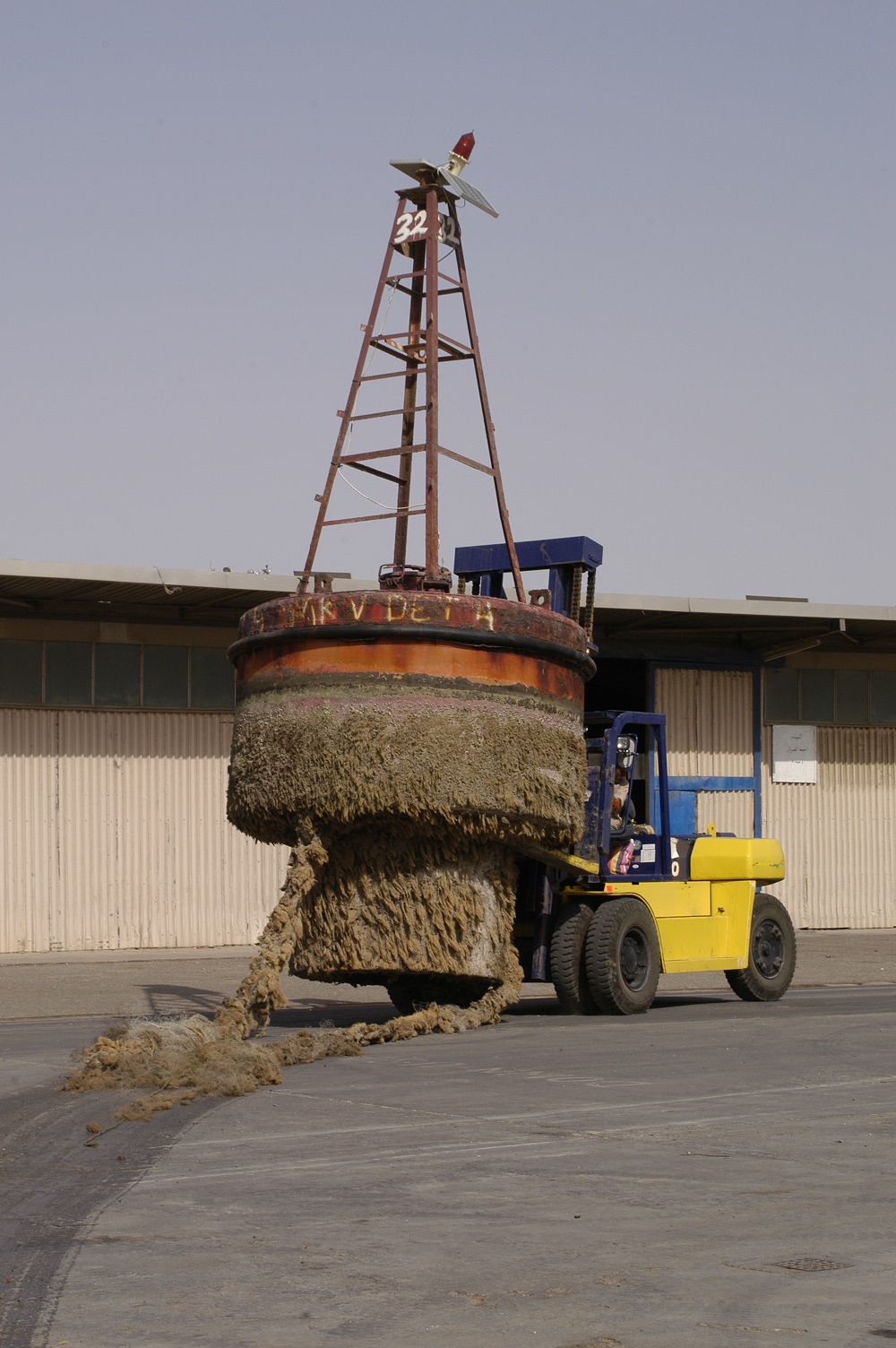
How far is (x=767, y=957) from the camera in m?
16.9

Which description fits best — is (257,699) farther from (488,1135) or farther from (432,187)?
(488,1135)

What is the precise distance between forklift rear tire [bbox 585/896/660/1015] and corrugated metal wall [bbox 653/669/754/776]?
12.7 metres

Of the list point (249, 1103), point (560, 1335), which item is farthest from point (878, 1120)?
point (560, 1335)

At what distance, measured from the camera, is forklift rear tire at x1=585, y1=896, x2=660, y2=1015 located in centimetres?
1441

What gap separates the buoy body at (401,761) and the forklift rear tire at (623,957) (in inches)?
53.9

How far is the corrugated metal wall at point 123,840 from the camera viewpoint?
23031mm

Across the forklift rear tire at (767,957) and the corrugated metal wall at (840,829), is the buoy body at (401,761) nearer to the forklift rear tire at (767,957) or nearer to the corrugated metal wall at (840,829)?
the forklift rear tire at (767,957)

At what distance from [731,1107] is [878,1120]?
825 millimetres

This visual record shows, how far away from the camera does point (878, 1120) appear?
876 cm

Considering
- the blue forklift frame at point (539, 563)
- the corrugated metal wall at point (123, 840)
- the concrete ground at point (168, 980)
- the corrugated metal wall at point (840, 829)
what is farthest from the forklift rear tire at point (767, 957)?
the corrugated metal wall at point (840, 829)

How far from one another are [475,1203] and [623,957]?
8.25 meters

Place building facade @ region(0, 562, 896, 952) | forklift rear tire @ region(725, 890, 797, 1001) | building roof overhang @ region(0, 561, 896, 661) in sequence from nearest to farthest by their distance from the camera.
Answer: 1. forklift rear tire @ region(725, 890, 797, 1001)
2. building roof overhang @ region(0, 561, 896, 661)
3. building facade @ region(0, 562, 896, 952)

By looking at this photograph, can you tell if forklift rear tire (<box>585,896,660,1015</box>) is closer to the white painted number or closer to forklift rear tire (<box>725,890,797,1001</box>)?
forklift rear tire (<box>725,890,797,1001</box>)

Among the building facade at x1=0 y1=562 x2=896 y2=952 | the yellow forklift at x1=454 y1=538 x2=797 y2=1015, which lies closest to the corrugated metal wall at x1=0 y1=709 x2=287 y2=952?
the building facade at x1=0 y1=562 x2=896 y2=952
